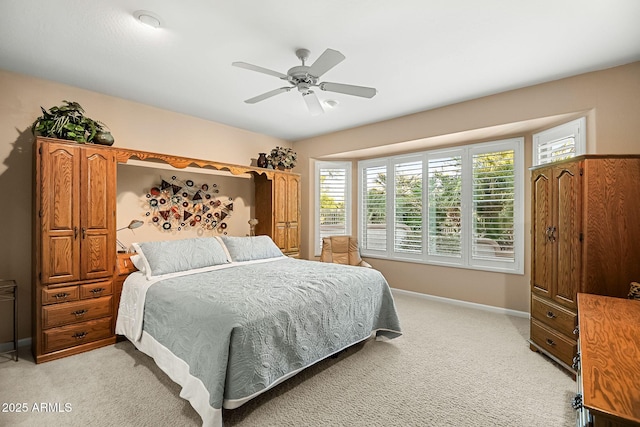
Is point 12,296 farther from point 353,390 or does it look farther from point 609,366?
point 609,366

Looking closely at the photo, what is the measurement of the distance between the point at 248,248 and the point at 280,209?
3.81 feet

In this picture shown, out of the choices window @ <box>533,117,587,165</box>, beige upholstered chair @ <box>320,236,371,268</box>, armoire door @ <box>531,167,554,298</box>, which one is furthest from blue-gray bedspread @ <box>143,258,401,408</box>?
window @ <box>533,117,587,165</box>

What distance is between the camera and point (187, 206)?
4.32 m

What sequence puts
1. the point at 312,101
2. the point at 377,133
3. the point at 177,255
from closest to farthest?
the point at 312,101
the point at 177,255
the point at 377,133

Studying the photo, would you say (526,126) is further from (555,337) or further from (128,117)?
(128,117)

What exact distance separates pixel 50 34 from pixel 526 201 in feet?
16.8

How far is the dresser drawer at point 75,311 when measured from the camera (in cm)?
275

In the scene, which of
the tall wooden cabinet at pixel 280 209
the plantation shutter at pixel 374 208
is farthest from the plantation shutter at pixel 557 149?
the tall wooden cabinet at pixel 280 209

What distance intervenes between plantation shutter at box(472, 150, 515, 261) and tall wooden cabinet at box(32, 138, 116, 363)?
450cm

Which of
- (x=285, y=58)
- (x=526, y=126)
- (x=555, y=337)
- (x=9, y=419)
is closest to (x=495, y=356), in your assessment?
(x=555, y=337)

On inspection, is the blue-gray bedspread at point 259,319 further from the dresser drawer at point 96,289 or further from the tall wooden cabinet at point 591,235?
the tall wooden cabinet at point 591,235

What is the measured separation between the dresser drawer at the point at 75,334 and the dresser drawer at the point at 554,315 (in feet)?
13.9

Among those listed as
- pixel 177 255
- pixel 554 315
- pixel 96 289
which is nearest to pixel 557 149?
pixel 554 315

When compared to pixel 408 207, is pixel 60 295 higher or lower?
lower
